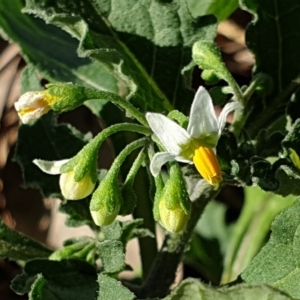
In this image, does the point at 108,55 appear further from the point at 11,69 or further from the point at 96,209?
the point at 11,69

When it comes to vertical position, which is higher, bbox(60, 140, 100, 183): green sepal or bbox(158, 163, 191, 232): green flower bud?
bbox(60, 140, 100, 183): green sepal

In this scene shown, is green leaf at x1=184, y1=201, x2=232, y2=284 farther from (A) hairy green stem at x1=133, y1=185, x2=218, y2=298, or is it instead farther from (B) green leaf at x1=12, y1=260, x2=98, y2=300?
(B) green leaf at x1=12, y1=260, x2=98, y2=300

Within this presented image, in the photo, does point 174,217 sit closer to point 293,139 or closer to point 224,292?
point 224,292

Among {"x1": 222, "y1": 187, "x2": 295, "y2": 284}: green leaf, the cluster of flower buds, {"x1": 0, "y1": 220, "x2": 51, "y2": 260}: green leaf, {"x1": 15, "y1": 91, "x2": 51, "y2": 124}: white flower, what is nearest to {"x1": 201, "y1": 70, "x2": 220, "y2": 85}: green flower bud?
the cluster of flower buds

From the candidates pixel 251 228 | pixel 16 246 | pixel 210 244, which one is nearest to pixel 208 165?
pixel 16 246

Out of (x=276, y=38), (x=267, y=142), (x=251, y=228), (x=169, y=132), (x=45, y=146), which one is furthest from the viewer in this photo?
(x=251, y=228)

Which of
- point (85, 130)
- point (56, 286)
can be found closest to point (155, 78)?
point (56, 286)
